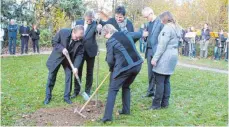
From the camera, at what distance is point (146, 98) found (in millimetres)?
7016

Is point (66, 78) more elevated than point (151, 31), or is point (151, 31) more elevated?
point (151, 31)

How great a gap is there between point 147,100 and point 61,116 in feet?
6.77

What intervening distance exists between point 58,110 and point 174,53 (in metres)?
2.37

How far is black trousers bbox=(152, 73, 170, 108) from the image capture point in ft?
19.5

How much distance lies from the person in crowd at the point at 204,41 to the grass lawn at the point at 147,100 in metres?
9.06

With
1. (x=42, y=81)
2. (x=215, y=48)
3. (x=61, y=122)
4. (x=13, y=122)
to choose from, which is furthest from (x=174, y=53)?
(x=215, y=48)

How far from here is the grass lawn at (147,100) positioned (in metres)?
5.46

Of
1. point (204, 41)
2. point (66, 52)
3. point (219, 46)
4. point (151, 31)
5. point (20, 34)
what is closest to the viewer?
point (66, 52)

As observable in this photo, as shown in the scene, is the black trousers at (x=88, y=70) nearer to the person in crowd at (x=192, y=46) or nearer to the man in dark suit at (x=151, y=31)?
the man in dark suit at (x=151, y=31)

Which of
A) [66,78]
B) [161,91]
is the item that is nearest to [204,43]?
[161,91]

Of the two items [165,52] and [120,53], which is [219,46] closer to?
[165,52]

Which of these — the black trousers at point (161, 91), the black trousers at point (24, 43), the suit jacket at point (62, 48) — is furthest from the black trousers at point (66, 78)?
the black trousers at point (24, 43)

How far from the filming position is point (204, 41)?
18.9 m

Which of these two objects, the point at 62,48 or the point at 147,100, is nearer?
the point at 62,48
